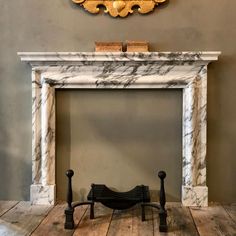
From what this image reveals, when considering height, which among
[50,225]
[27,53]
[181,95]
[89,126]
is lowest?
[50,225]

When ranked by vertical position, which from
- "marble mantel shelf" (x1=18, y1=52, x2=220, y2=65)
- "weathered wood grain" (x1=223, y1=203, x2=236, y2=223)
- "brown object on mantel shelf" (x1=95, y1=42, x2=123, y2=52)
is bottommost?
"weathered wood grain" (x1=223, y1=203, x2=236, y2=223)

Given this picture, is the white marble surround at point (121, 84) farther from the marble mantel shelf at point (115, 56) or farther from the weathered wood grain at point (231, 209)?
the weathered wood grain at point (231, 209)

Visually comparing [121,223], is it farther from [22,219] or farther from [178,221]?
[22,219]

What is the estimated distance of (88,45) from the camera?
2.32 meters

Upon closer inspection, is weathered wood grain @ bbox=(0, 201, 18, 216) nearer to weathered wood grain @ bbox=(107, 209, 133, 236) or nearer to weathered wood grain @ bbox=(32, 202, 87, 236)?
weathered wood grain @ bbox=(32, 202, 87, 236)

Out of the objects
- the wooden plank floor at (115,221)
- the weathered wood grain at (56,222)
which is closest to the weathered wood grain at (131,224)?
the wooden plank floor at (115,221)

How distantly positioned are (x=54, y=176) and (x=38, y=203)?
23 cm

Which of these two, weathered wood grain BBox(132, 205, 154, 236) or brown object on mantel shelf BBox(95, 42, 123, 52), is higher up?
brown object on mantel shelf BBox(95, 42, 123, 52)

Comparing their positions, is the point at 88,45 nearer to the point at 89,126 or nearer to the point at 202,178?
the point at 89,126

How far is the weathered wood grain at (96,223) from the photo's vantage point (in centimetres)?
177

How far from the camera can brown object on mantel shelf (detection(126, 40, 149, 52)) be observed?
220 centimetres

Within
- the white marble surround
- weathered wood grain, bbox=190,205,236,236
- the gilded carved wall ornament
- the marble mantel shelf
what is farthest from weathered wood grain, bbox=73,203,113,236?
the gilded carved wall ornament

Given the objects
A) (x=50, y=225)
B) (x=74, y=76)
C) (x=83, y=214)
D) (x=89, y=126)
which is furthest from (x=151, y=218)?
(x=74, y=76)

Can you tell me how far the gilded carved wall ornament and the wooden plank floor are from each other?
1.43 meters
